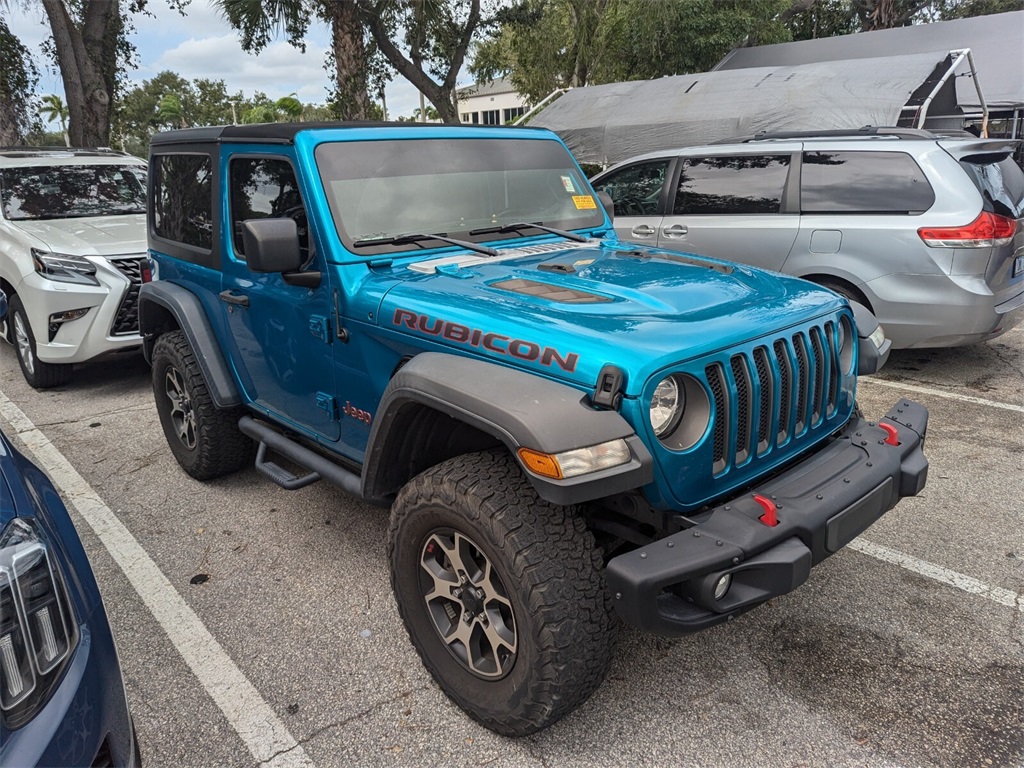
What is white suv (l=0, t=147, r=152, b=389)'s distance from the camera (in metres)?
5.68

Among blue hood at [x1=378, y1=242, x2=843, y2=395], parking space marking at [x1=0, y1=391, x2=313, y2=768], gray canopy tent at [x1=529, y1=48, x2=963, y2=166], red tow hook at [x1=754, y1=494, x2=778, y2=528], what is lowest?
parking space marking at [x1=0, y1=391, x2=313, y2=768]

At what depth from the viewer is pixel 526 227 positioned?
354 cm

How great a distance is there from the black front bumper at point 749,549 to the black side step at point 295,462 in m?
1.19

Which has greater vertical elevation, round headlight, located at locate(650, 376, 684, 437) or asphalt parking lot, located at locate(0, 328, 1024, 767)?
round headlight, located at locate(650, 376, 684, 437)

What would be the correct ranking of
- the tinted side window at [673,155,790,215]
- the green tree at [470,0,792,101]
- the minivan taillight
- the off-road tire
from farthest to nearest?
the green tree at [470,0,792,101] < the tinted side window at [673,155,790,215] < the minivan taillight < the off-road tire

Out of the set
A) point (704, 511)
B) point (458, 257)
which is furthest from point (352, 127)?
point (704, 511)

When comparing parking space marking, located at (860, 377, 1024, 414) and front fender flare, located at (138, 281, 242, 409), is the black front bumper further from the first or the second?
parking space marking, located at (860, 377, 1024, 414)

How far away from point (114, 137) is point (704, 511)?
56721 millimetres

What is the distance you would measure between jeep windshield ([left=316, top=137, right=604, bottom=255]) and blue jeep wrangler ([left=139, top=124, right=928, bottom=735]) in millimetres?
12

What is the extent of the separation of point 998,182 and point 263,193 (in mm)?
5307

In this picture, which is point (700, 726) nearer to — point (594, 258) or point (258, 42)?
point (594, 258)

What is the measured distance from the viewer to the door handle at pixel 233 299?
3.52 metres

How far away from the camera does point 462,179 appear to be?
3432mm

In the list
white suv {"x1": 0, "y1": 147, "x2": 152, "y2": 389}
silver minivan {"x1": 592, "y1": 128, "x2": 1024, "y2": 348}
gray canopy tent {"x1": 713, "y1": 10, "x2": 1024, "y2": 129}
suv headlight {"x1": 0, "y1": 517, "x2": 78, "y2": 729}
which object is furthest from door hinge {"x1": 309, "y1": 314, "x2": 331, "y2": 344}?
gray canopy tent {"x1": 713, "y1": 10, "x2": 1024, "y2": 129}
